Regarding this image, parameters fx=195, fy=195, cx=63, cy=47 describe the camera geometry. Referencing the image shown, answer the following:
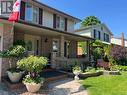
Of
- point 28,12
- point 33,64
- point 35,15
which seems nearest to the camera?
point 33,64

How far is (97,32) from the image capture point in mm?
37281

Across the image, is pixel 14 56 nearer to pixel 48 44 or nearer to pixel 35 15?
pixel 48 44

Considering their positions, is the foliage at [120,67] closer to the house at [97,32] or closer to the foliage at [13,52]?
the foliage at [13,52]

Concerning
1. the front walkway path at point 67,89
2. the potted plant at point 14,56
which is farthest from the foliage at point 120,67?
the potted plant at point 14,56

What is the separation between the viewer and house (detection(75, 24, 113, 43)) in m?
35.9

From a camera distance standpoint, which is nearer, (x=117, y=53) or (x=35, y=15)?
(x=35, y=15)

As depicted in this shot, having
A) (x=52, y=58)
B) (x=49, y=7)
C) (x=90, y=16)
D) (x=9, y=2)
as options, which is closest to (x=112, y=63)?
(x=52, y=58)

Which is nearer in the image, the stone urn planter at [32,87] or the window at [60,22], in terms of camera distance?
the stone urn planter at [32,87]

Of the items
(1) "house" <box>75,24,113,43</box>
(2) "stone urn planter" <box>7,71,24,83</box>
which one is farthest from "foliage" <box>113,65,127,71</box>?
(1) "house" <box>75,24,113,43</box>

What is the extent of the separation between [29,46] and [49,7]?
536 cm

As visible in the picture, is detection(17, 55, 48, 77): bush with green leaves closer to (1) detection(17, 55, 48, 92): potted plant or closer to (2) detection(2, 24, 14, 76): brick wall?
(1) detection(17, 55, 48, 92): potted plant

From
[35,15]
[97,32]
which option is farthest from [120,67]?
[97,32]

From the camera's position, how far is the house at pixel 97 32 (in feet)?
118

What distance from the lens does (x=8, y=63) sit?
40.7 ft
